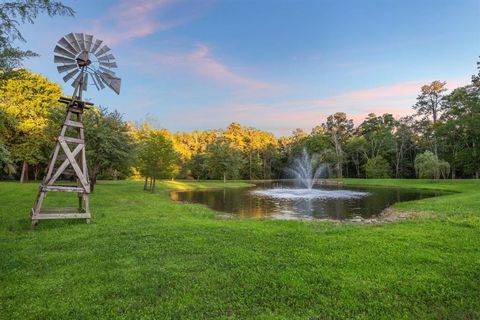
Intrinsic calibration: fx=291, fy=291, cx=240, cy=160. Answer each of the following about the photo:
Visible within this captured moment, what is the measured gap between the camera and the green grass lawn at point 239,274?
4570mm

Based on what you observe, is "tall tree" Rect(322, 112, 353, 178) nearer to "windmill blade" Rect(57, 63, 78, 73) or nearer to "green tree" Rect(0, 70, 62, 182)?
"green tree" Rect(0, 70, 62, 182)

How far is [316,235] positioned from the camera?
9.09 meters

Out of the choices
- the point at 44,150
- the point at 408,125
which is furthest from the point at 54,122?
the point at 408,125

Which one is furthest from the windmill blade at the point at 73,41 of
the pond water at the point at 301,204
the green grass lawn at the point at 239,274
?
the pond water at the point at 301,204

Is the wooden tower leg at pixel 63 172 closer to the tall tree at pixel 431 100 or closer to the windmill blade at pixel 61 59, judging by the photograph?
the windmill blade at pixel 61 59

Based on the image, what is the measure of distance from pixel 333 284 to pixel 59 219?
11077 mm

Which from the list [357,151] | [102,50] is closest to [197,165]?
[357,151]

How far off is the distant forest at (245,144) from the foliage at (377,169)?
23 centimetres

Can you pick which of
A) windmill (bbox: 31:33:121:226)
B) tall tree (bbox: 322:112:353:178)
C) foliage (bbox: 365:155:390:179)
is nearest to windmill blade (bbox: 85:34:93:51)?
windmill (bbox: 31:33:121:226)

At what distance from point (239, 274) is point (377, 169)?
6722cm

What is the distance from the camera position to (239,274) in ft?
19.2

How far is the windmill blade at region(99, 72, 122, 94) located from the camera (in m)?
12.3

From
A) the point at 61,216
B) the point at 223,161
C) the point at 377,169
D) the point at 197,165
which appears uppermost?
the point at 223,161

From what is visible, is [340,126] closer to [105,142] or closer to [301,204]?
[301,204]
